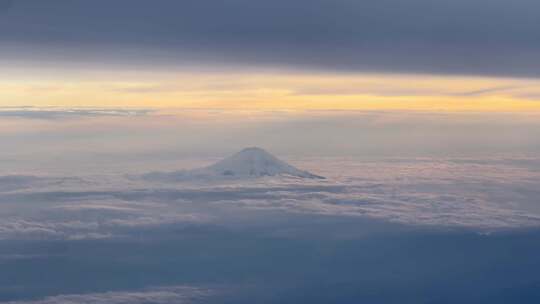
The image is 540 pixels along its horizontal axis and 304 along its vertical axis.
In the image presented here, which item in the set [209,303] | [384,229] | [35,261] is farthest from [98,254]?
[384,229]

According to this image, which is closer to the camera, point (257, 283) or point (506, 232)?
point (257, 283)

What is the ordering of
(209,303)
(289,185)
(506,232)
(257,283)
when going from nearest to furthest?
(209,303)
(257,283)
(506,232)
(289,185)

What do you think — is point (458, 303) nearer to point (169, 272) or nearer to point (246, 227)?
point (169, 272)

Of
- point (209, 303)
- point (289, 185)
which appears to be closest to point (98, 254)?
point (209, 303)

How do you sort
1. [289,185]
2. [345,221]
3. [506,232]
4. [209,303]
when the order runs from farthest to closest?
[289,185] → [345,221] → [506,232] → [209,303]

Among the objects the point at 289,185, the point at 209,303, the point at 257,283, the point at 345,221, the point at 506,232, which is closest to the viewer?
the point at 209,303

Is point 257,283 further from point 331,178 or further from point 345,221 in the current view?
point 331,178

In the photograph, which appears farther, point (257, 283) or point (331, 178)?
point (331, 178)
